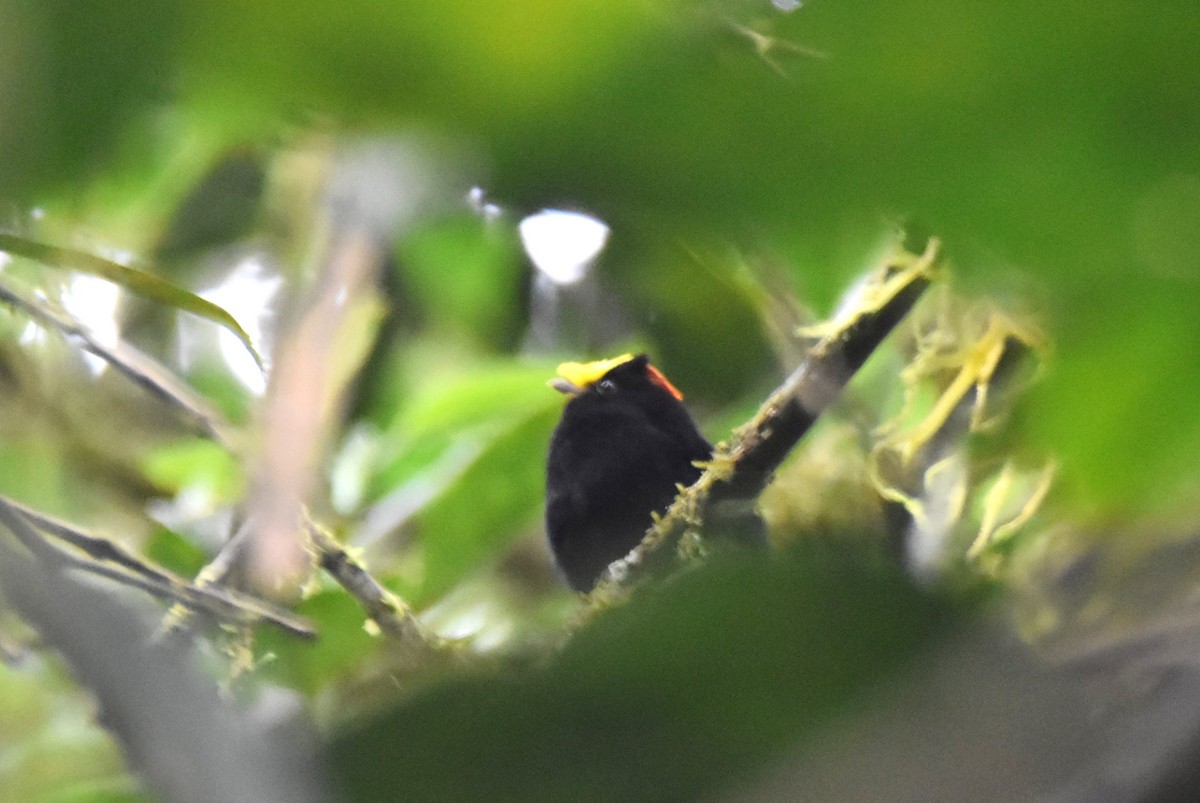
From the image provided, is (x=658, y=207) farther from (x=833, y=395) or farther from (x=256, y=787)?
(x=833, y=395)

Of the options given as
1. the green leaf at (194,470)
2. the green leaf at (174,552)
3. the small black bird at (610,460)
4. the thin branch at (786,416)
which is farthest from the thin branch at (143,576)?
the small black bird at (610,460)

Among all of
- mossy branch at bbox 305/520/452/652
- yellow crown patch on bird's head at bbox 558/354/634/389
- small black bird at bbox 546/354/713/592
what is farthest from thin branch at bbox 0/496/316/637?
yellow crown patch on bird's head at bbox 558/354/634/389

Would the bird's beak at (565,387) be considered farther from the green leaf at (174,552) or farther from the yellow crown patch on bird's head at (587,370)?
the green leaf at (174,552)

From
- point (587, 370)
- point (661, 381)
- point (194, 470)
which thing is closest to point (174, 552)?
point (194, 470)

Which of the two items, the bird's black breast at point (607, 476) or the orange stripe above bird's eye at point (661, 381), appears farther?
the orange stripe above bird's eye at point (661, 381)

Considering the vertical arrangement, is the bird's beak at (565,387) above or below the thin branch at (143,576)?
above

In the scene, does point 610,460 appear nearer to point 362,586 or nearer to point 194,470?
point 194,470

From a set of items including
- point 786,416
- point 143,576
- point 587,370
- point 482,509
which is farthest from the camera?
point 587,370
